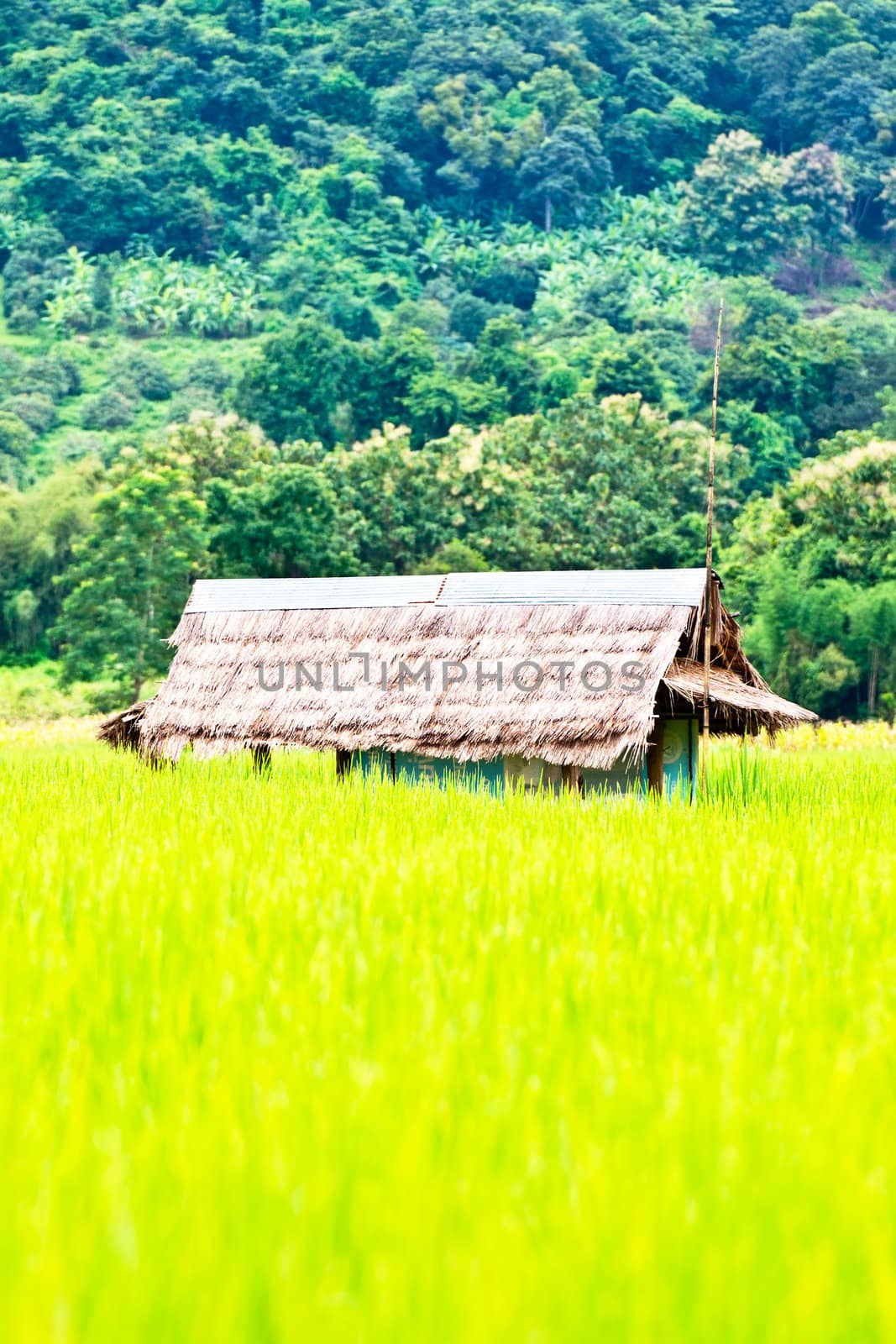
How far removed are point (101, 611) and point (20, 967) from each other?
2245 centimetres

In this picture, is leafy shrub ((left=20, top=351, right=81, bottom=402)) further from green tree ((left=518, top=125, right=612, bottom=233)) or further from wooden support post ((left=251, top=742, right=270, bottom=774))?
wooden support post ((left=251, top=742, right=270, bottom=774))

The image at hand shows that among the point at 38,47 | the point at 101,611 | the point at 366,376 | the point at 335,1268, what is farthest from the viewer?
the point at 38,47

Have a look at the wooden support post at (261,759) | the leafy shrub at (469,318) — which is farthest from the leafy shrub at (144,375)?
the wooden support post at (261,759)

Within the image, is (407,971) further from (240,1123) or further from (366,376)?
(366,376)

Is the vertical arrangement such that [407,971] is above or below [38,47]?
below

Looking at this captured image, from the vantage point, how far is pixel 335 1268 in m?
1.93

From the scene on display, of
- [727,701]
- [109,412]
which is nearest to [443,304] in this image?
[109,412]

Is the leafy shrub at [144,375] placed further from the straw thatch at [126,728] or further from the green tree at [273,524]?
the straw thatch at [126,728]

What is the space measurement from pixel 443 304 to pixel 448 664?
45.6 m

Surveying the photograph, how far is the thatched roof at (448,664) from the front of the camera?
12516 mm

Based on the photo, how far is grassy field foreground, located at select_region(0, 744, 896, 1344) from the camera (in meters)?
1.87

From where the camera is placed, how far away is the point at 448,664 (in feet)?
44.5

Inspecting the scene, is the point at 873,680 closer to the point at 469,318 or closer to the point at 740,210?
the point at 469,318

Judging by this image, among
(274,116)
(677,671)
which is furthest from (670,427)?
(274,116)
